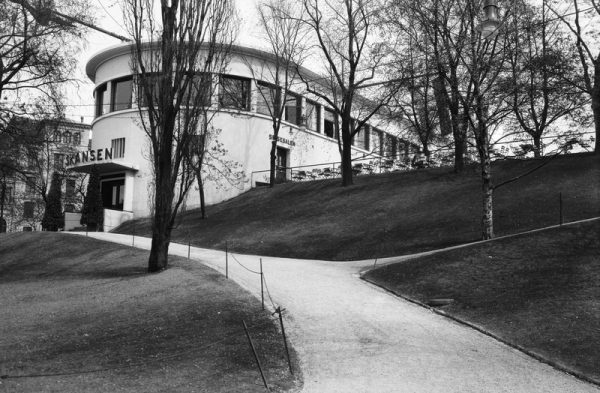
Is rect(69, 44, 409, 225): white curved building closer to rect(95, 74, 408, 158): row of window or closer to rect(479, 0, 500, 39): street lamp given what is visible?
rect(95, 74, 408, 158): row of window

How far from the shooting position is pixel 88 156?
127 feet

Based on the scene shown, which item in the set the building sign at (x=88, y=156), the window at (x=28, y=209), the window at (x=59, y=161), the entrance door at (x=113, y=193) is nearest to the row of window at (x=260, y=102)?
the building sign at (x=88, y=156)

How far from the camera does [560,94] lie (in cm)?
2511

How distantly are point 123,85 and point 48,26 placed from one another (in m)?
23.3

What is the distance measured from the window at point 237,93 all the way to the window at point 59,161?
39.0ft

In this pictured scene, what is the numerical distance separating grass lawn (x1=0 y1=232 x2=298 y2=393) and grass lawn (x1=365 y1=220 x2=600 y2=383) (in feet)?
13.7

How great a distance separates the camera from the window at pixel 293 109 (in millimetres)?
42938

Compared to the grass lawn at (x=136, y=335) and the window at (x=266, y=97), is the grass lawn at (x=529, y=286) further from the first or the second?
the window at (x=266, y=97)

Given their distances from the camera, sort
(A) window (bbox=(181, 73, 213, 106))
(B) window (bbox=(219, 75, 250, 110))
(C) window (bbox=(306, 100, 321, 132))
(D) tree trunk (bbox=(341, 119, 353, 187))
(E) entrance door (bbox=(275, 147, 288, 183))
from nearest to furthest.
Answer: (A) window (bbox=(181, 73, 213, 106)) < (D) tree trunk (bbox=(341, 119, 353, 187)) < (B) window (bbox=(219, 75, 250, 110)) < (E) entrance door (bbox=(275, 147, 288, 183)) < (C) window (bbox=(306, 100, 321, 132))

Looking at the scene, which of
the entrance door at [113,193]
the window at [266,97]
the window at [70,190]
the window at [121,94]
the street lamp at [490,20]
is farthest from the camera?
the window at [70,190]

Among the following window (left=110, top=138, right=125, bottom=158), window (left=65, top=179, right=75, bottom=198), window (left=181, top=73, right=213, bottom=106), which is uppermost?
window (left=110, top=138, right=125, bottom=158)

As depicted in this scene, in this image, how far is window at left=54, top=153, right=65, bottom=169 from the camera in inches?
1522

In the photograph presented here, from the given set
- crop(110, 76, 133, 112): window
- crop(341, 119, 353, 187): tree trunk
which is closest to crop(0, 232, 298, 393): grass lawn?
crop(341, 119, 353, 187): tree trunk

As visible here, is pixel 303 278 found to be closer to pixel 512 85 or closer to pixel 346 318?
pixel 346 318
